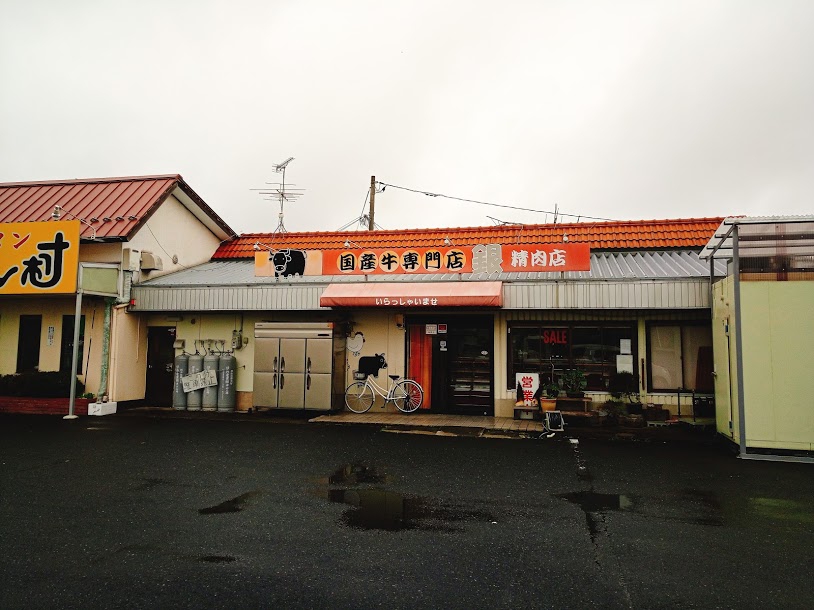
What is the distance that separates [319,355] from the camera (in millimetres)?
12852

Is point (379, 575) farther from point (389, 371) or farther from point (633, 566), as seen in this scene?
point (389, 371)

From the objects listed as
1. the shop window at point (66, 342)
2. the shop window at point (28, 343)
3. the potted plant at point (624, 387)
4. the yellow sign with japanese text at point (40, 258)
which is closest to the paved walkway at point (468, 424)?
Answer: the potted plant at point (624, 387)

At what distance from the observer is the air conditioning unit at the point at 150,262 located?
14.2 m

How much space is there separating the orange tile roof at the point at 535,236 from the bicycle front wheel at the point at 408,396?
12.3 ft

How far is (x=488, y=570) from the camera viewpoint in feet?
14.2

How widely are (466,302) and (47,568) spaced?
28.2 ft

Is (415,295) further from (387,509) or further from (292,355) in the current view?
(387,509)

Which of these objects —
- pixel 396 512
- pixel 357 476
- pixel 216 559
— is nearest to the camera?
pixel 216 559

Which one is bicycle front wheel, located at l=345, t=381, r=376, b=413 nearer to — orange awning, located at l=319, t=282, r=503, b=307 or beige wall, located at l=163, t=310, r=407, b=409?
beige wall, located at l=163, t=310, r=407, b=409

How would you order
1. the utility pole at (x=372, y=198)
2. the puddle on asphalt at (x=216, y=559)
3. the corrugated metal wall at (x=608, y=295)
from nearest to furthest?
the puddle on asphalt at (x=216, y=559)
the corrugated metal wall at (x=608, y=295)
the utility pole at (x=372, y=198)

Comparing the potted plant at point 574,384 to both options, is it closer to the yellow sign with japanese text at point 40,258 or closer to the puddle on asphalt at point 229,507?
the puddle on asphalt at point 229,507

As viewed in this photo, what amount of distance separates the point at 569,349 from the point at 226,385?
8.23 metres

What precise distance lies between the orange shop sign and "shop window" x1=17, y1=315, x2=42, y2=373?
814cm

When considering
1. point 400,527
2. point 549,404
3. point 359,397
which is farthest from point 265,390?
point 400,527
